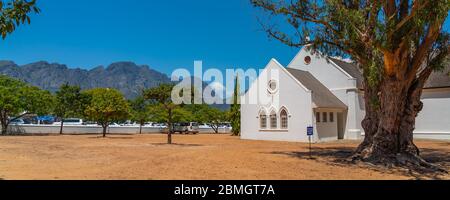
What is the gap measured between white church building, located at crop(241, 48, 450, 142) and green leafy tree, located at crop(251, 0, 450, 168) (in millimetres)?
13618

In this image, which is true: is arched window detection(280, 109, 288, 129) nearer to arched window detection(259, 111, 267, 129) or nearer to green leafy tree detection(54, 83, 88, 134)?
arched window detection(259, 111, 267, 129)

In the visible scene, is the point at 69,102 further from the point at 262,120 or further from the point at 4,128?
the point at 262,120

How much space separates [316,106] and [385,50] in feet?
55.5

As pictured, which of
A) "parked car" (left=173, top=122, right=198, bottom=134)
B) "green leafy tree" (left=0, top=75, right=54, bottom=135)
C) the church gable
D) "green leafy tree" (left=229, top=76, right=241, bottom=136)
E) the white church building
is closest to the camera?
the white church building

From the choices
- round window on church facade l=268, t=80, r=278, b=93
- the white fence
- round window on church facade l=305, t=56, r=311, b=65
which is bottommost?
the white fence

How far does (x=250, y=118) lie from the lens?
1366 inches

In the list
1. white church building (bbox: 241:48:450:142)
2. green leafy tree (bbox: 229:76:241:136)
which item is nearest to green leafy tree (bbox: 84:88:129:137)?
white church building (bbox: 241:48:450:142)

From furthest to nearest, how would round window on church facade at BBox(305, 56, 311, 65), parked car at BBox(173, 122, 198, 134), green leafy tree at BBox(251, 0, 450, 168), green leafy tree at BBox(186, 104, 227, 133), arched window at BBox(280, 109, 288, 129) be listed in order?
green leafy tree at BBox(186, 104, 227, 133) < parked car at BBox(173, 122, 198, 134) < round window on church facade at BBox(305, 56, 311, 65) < arched window at BBox(280, 109, 288, 129) < green leafy tree at BBox(251, 0, 450, 168)

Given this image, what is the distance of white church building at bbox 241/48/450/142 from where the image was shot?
31141 millimetres

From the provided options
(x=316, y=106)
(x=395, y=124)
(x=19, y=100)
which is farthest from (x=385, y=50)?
(x=19, y=100)

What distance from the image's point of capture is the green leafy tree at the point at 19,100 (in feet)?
133

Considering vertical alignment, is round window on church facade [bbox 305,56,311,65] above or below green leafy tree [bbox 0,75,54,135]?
above

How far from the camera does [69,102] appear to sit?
1946 inches
